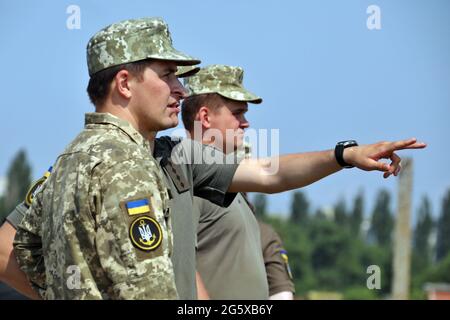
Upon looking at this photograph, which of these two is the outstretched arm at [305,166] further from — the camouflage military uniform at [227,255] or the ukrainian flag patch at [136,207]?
the ukrainian flag patch at [136,207]

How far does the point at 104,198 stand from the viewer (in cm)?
473

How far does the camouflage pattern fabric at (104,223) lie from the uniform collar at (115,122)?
0.10m

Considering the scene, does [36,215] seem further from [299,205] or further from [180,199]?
[299,205]

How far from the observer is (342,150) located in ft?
17.6

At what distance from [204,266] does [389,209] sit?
487ft

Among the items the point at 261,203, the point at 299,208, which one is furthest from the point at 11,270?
the point at 299,208

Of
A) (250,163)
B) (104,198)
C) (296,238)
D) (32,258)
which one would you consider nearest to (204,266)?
(250,163)

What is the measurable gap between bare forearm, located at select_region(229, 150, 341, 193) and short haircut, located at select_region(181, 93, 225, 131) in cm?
163

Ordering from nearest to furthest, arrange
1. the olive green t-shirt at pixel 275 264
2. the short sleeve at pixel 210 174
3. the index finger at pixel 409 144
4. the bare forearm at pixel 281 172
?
the index finger at pixel 409 144, the bare forearm at pixel 281 172, the short sleeve at pixel 210 174, the olive green t-shirt at pixel 275 264

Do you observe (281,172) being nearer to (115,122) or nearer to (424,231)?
(115,122)

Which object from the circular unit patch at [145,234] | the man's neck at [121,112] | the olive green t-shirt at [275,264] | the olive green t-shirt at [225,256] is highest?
the man's neck at [121,112]

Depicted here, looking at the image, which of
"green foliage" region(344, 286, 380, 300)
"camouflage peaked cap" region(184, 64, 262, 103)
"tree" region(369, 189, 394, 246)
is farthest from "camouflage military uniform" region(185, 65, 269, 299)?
"tree" region(369, 189, 394, 246)

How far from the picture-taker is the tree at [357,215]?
147750mm

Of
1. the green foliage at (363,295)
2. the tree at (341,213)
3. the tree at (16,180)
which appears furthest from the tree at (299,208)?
the green foliage at (363,295)
